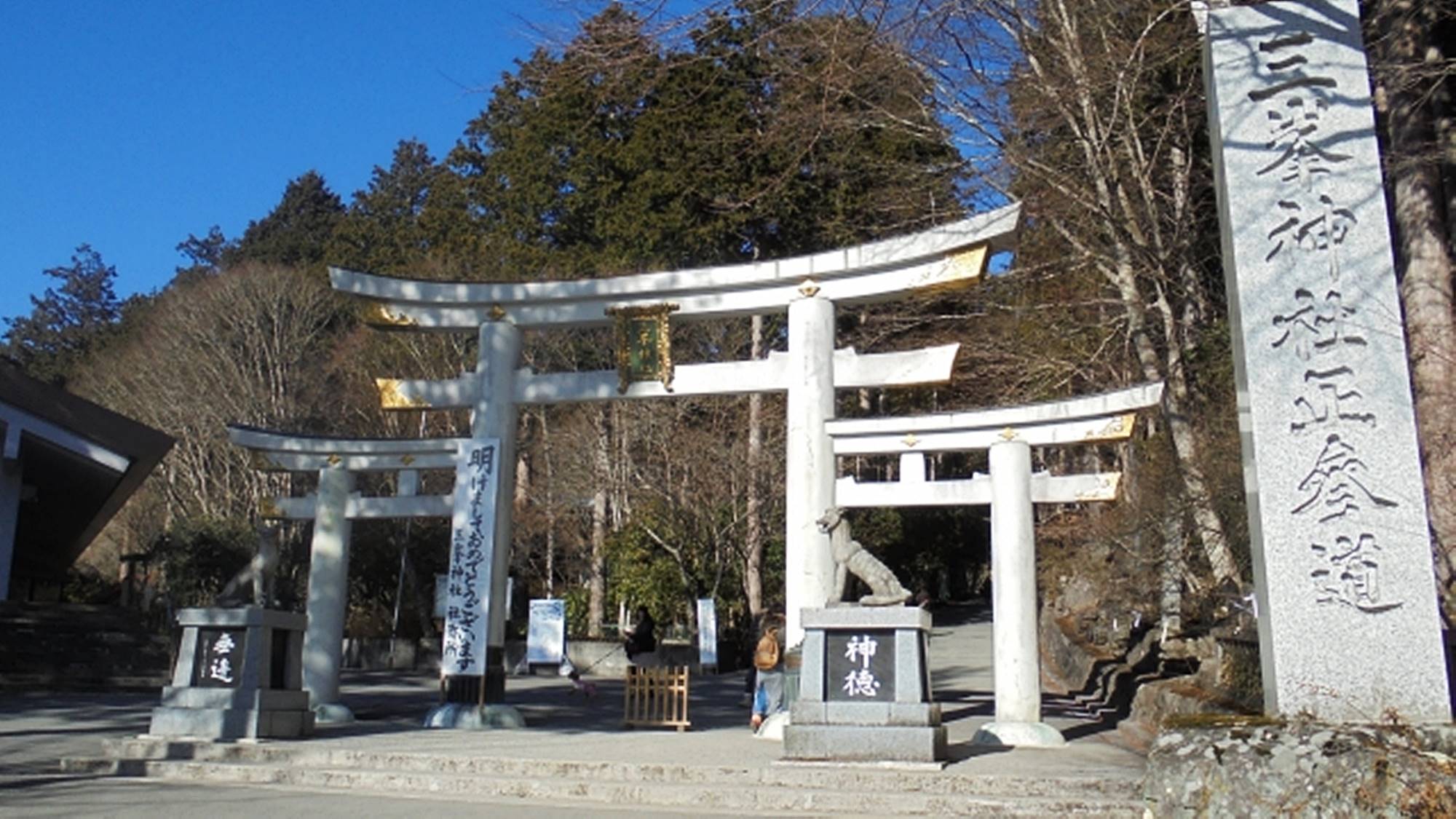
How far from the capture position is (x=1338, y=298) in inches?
238

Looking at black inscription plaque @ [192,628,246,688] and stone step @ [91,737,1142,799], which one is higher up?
black inscription plaque @ [192,628,246,688]

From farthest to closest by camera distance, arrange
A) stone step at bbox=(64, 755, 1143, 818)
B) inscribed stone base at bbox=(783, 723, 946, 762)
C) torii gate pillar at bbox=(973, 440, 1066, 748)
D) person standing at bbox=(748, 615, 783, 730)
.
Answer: person standing at bbox=(748, 615, 783, 730), torii gate pillar at bbox=(973, 440, 1066, 748), inscribed stone base at bbox=(783, 723, 946, 762), stone step at bbox=(64, 755, 1143, 818)

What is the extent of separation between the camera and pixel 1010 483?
1102 cm

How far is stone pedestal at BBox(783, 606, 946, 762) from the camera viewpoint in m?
8.09

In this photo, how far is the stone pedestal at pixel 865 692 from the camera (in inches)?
318

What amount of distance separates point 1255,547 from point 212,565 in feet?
75.7

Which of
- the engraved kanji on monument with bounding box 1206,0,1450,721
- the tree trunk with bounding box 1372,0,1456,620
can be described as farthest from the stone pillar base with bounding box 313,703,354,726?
the tree trunk with bounding box 1372,0,1456,620

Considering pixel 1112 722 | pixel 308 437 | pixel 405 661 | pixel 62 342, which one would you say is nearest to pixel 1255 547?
pixel 1112 722

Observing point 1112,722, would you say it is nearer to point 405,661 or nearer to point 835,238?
point 835,238

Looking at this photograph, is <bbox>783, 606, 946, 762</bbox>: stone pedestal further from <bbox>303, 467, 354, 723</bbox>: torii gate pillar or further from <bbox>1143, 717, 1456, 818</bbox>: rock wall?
<bbox>303, 467, 354, 723</bbox>: torii gate pillar

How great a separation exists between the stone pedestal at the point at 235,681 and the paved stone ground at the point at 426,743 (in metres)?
0.49

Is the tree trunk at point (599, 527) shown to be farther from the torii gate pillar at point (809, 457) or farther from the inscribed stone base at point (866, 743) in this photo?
the inscribed stone base at point (866, 743)

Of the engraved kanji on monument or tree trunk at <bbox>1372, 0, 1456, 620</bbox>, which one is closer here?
the engraved kanji on monument

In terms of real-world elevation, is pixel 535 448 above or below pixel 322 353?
below
